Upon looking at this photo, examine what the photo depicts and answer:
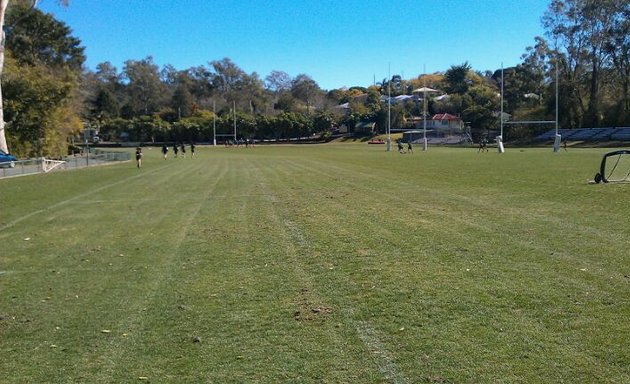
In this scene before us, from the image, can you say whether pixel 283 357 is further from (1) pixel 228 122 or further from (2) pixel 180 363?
(1) pixel 228 122

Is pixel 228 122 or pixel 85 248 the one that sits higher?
pixel 228 122

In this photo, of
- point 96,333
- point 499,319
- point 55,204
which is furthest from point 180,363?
point 55,204

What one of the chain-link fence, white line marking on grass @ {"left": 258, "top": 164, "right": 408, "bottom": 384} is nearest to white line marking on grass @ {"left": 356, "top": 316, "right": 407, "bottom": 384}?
white line marking on grass @ {"left": 258, "top": 164, "right": 408, "bottom": 384}

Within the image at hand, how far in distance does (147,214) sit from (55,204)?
16.8 ft

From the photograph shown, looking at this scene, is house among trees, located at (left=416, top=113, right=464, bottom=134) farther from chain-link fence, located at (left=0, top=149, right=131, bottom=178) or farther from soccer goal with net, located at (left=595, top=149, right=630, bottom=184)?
soccer goal with net, located at (left=595, top=149, right=630, bottom=184)

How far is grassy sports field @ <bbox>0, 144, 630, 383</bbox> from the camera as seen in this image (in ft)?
15.2

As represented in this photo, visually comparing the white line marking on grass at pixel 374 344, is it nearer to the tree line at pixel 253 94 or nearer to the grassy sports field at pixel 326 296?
the grassy sports field at pixel 326 296

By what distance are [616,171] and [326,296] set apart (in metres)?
15.7

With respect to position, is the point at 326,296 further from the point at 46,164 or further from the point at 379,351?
the point at 46,164

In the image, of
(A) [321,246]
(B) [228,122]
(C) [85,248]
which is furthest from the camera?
(B) [228,122]

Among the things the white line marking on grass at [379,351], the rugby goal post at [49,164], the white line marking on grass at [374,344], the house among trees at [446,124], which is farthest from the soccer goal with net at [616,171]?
the house among trees at [446,124]

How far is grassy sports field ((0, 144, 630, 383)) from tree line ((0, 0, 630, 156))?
4000cm

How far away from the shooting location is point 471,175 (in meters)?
24.3

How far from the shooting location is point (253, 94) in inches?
6727
